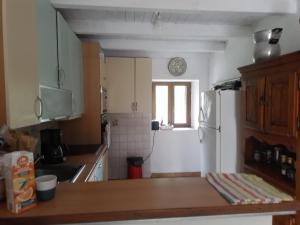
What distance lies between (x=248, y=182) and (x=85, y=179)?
1131 mm

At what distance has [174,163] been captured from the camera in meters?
4.39

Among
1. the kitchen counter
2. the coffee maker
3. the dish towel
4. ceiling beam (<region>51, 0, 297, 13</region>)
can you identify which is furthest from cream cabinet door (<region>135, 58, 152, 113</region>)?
the dish towel

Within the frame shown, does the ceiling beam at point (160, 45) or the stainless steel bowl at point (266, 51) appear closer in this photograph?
the stainless steel bowl at point (266, 51)

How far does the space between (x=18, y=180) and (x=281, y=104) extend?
190cm

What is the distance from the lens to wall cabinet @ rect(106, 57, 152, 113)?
3900mm

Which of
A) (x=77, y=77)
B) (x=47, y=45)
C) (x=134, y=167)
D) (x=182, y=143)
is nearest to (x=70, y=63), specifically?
(x=77, y=77)

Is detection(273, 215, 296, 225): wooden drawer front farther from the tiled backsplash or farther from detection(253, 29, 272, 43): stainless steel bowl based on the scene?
the tiled backsplash

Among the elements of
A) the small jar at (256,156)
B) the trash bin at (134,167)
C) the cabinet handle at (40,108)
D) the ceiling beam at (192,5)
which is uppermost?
the ceiling beam at (192,5)

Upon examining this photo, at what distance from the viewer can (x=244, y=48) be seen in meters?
3.15

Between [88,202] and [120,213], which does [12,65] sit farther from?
[120,213]

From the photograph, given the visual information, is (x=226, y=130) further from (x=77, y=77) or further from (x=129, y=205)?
(x=129, y=205)

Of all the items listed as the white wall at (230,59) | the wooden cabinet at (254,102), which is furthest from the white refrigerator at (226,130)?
the white wall at (230,59)

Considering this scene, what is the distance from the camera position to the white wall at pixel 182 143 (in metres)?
4.32

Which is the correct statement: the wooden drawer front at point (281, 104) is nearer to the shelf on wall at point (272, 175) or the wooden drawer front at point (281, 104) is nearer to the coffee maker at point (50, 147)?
the shelf on wall at point (272, 175)
